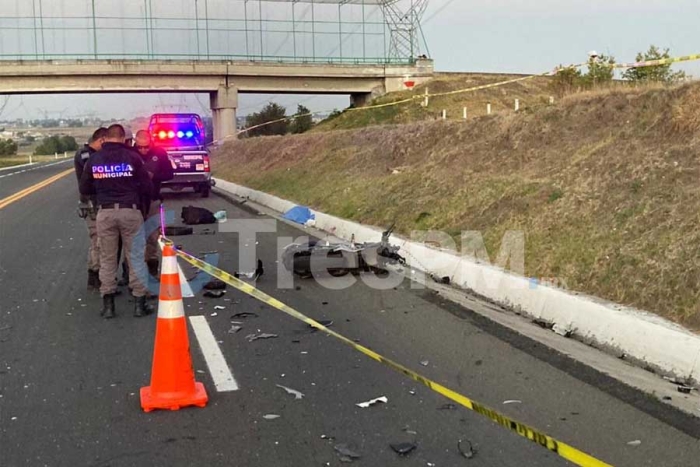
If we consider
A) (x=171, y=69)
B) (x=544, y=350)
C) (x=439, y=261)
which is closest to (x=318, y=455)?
(x=544, y=350)

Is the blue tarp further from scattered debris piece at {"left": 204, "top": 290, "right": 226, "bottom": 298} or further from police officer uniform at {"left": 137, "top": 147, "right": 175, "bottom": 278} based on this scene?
scattered debris piece at {"left": 204, "top": 290, "right": 226, "bottom": 298}

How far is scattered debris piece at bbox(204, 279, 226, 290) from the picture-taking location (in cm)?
876

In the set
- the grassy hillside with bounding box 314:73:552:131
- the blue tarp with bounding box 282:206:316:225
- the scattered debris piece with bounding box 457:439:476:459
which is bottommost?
the scattered debris piece with bounding box 457:439:476:459

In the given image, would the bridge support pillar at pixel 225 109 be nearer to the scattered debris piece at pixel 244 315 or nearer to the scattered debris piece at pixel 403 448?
the scattered debris piece at pixel 244 315

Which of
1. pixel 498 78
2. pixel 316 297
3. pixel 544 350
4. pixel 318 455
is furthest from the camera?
pixel 498 78

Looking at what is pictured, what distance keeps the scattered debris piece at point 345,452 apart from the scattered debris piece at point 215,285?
4.70 metres

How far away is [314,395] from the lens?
520cm

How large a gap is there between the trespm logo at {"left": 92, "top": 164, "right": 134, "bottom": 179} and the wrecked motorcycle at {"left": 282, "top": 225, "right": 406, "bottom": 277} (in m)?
2.73

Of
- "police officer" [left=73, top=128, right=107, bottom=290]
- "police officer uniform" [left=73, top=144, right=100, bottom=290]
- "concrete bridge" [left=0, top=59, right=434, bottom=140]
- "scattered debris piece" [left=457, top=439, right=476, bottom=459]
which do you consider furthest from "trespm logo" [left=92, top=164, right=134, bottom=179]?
"concrete bridge" [left=0, top=59, right=434, bottom=140]

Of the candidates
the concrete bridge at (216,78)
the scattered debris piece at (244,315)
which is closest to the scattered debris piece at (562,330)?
the scattered debris piece at (244,315)

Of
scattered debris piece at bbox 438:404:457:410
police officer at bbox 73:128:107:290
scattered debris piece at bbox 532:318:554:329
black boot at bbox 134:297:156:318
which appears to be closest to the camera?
scattered debris piece at bbox 438:404:457:410

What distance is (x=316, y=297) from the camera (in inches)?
328

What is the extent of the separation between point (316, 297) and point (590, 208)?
3523 millimetres

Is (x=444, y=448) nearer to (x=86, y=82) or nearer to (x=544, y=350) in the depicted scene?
(x=544, y=350)
